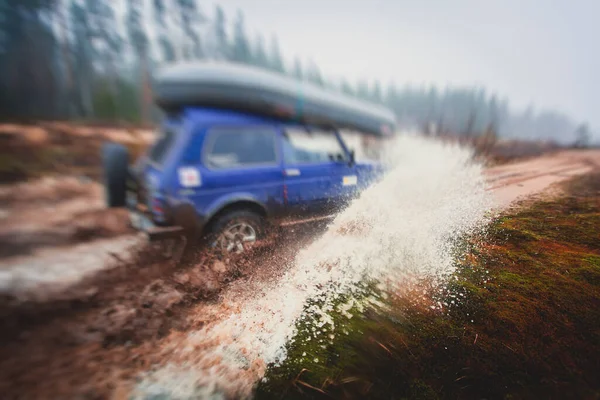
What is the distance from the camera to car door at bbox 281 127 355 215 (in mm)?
3564

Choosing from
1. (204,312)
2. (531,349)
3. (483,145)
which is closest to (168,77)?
(204,312)

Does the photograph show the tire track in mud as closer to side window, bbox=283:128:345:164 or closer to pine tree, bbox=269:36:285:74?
side window, bbox=283:128:345:164

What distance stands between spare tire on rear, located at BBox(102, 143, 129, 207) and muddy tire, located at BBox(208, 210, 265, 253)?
1.76m

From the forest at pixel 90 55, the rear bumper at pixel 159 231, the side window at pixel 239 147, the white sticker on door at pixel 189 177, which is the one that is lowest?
the rear bumper at pixel 159 231

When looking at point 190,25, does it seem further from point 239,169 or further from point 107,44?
point 239,169

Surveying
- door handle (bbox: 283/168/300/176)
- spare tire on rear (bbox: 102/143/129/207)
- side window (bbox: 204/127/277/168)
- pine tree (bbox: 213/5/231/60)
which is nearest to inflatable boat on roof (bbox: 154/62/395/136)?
side window (bbox: 204/127/277/168)

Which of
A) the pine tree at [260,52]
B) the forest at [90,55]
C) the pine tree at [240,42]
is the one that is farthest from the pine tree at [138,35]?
the pine tree at [260,52]

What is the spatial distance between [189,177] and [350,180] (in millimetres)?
2226

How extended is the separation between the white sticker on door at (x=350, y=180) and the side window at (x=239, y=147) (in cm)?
109

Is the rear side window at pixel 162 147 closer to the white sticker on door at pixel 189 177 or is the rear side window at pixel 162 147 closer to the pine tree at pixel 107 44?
the white sticker on door at pixel 189 177

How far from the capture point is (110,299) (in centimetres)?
263

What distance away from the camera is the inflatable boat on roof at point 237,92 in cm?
355

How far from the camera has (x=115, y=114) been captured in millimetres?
27906

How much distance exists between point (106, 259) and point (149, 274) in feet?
3.00
